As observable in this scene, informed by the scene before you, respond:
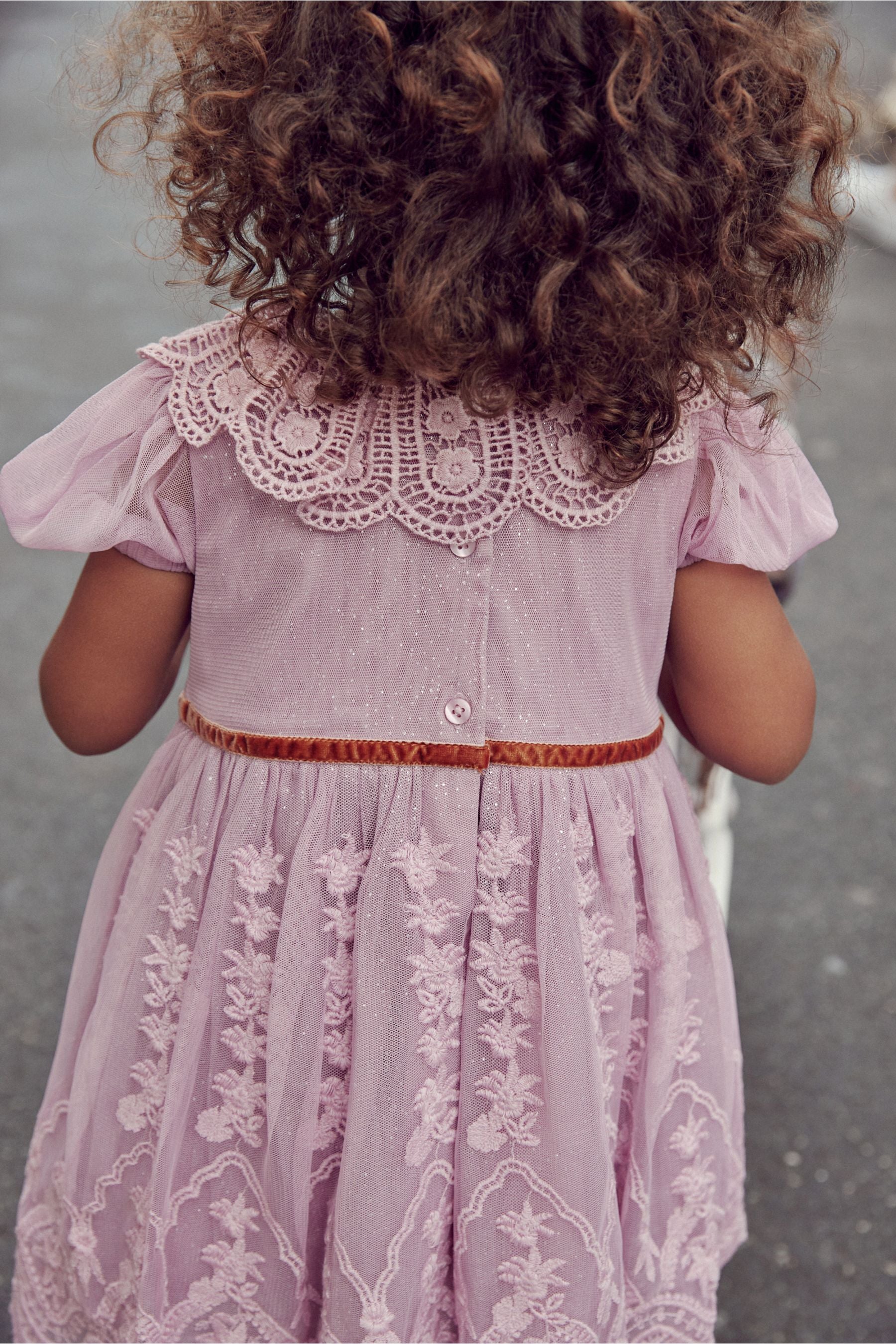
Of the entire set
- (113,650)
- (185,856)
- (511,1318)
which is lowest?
(511,1318)

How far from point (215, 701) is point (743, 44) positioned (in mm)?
513

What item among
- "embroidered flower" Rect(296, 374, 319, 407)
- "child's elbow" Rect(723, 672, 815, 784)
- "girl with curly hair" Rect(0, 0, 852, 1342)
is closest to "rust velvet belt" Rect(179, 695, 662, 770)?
"girl with curly hair" Rect(0, 0, 852, 1342)

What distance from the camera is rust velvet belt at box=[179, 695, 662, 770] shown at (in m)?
0.83

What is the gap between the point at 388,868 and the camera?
0.83 m

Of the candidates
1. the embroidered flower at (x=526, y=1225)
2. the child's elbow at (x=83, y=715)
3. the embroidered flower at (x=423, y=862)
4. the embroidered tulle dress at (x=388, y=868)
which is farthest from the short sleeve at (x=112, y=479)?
the embroidered flower at (x=526, y=1225)

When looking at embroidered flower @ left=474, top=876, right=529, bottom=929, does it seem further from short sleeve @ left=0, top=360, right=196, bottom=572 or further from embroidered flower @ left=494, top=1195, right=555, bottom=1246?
short sleeve @ left=0, top=360, right=196, bottom=572

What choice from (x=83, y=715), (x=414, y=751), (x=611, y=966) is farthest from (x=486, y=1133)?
(x=83, y=715)

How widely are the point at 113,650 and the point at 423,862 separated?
0.26 metres

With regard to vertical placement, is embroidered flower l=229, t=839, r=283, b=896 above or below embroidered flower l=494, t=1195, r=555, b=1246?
above

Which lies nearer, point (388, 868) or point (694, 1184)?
point (388, 868)

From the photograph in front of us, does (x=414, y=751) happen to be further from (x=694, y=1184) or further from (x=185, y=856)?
(x=694, y=1184)

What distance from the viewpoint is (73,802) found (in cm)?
204

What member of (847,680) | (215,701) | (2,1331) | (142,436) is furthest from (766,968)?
(142,436)

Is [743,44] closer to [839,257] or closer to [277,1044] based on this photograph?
[839,257]
